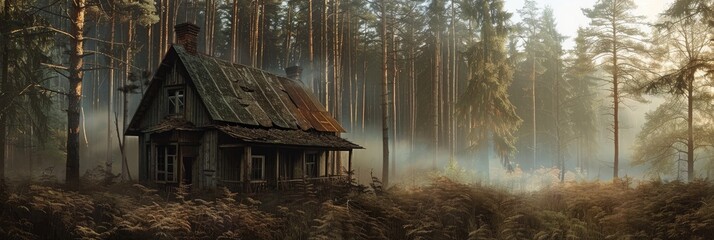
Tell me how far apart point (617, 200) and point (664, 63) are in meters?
16.6

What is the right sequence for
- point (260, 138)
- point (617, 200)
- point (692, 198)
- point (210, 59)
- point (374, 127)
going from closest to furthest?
point (692, 198) < point (617, 200) < point (260, 138) < point (210, 59) < point (374, 127)

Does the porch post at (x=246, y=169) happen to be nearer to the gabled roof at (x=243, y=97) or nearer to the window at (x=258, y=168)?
the gabled roof at (x=243, y=97)

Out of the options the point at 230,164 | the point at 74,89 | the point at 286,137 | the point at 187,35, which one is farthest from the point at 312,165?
the point at 74,89

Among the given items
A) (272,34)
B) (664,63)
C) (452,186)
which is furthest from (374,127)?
(452,186)

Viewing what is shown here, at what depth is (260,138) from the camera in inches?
680

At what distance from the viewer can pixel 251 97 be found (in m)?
20.6

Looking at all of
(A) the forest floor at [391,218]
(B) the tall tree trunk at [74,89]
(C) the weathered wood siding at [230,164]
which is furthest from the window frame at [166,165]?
(A) the forest floor at [391,218]

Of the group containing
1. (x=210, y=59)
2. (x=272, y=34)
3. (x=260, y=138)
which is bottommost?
(x=260, y=138)

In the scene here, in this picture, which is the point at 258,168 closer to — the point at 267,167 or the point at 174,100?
the point at 267,167

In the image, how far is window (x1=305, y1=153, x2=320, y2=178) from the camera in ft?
74.1

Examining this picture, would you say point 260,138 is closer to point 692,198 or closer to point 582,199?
point 582,199

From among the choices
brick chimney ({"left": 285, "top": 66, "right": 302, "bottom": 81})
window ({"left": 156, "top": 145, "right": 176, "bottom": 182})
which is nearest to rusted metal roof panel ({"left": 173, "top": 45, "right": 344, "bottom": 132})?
brick chimney ({"left": 285, "top": 66, "right": 302, "bottom": 81})

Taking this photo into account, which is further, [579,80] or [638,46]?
[579,80]

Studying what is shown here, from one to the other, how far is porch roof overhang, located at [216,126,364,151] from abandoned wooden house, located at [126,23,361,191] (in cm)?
4
